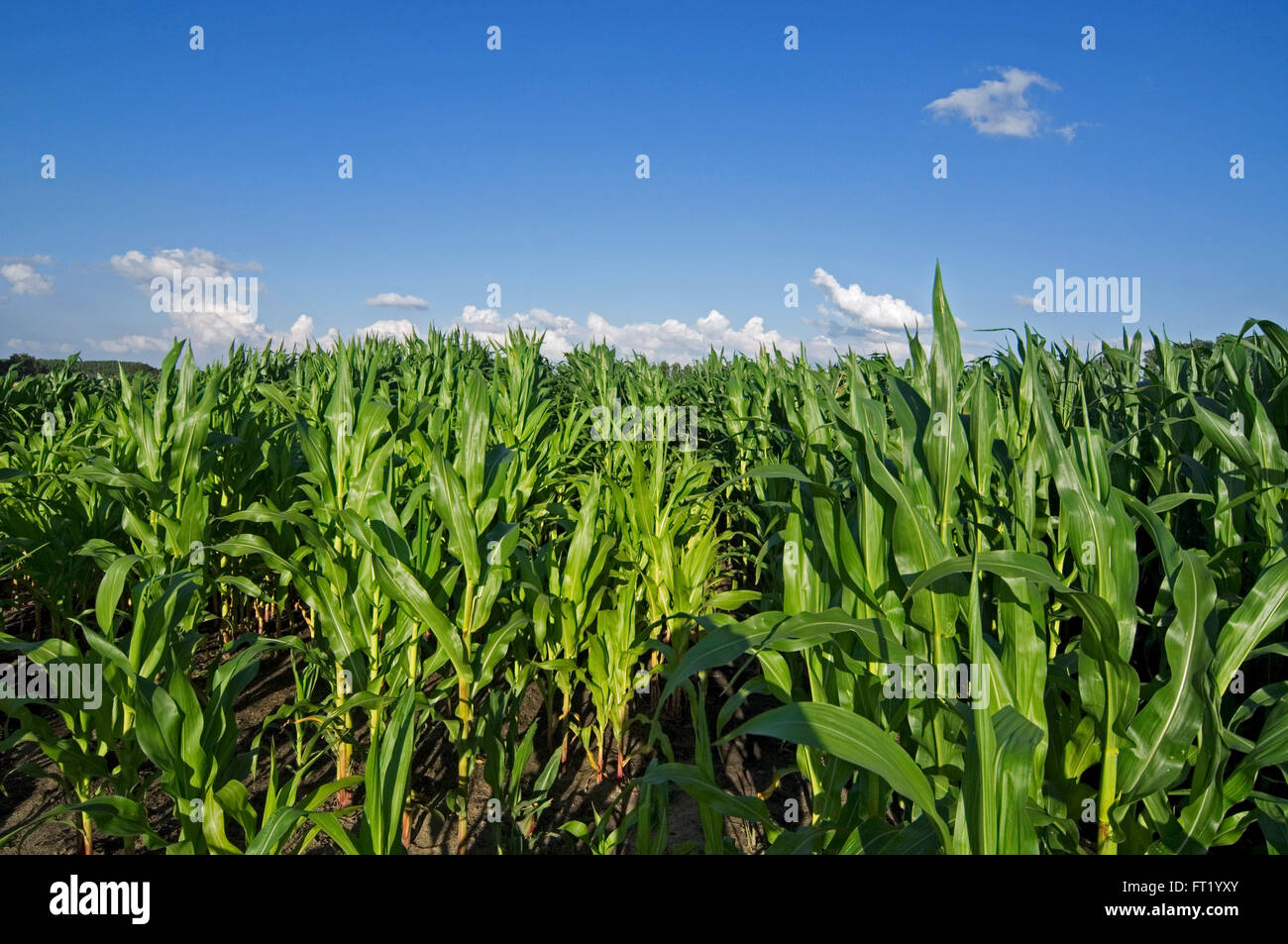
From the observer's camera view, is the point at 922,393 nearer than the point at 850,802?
No

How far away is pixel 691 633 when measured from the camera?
11.0 ft

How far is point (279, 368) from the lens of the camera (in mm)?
9484

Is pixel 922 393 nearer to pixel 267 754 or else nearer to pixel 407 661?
pixel 407 661

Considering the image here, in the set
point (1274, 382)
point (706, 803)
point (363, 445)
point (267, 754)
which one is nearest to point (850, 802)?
point (706, 803)

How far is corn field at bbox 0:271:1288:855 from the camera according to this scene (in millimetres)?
1356

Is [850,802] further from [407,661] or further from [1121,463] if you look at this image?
[1121,463]

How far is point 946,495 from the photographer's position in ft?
5.21

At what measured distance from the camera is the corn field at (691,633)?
1.36 m

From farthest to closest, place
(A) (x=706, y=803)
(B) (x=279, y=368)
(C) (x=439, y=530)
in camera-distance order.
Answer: (B) (x=279, y=368) → (C) (x=439, y=530) → (A) (x=706, y=803)

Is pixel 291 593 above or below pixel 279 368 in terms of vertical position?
below

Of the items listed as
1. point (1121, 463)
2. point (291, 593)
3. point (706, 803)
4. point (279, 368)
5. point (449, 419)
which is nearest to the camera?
point (706, 803)
